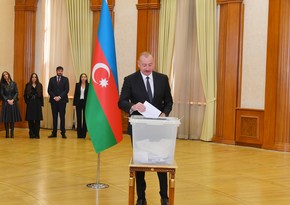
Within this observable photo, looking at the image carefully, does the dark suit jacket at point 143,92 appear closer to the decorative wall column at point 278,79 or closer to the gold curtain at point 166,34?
the decorative wall column at point 278,79

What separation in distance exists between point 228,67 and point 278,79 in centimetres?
116

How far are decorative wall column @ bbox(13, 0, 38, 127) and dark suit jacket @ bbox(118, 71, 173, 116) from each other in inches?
338

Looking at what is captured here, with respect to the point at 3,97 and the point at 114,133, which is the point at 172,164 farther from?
the point at 3,97

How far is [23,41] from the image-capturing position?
12.5 m

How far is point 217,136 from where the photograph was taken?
10.2m

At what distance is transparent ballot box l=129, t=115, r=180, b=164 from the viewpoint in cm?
378

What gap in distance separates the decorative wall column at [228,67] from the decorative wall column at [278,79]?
0.71m

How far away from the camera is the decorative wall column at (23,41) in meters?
12.5

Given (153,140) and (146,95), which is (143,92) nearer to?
(146,95)

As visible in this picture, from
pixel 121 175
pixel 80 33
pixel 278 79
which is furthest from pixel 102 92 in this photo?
pixel 80 33

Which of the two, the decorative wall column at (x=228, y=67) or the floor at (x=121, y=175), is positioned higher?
the decorative wall column at (x=228, y=67)

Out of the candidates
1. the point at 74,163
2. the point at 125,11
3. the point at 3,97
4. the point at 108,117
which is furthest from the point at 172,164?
the point at 125,11

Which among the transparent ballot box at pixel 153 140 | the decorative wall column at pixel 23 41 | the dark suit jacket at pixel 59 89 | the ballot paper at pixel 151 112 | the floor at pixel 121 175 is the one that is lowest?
the floor at pixel 121 175

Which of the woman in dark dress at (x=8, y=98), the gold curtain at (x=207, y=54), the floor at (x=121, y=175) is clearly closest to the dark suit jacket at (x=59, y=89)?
the woman in dark dress at (x=8, y=98)
